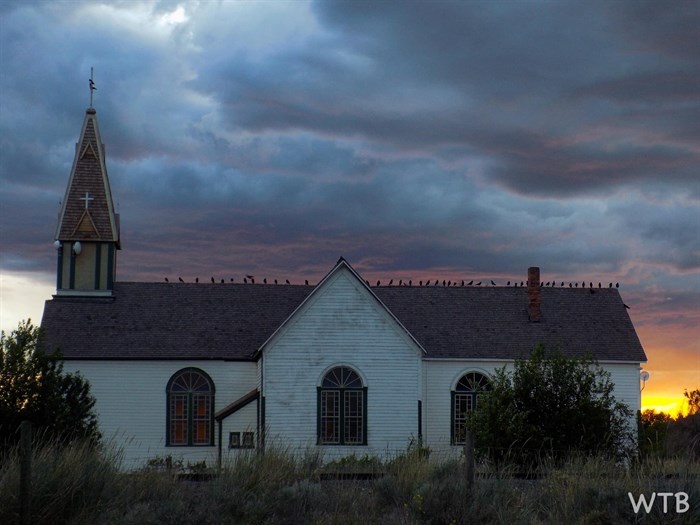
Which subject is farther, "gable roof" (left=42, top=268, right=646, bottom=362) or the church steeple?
the church steeple

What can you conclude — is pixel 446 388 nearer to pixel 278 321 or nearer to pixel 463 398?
pixel 463 398

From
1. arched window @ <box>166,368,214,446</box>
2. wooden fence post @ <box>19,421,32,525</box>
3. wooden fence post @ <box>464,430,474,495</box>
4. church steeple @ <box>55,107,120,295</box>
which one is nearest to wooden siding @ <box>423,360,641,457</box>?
arched window @ <box>166,368,214,446</box>

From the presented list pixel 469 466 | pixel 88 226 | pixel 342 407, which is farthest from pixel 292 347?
pixel 469 466

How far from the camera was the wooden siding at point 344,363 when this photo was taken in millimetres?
33812

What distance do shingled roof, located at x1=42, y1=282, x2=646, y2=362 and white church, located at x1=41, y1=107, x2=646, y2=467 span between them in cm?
7

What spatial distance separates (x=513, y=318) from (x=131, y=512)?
26.1 m

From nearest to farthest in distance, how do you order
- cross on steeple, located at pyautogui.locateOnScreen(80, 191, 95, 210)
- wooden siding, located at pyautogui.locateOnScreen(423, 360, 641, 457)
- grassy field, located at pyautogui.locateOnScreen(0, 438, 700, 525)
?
grassy field, located at pyautogui.locateOnScreen(0, 438, 700, 525)
wooden siding, located at pyautogui.locateOnScreen(423, 360, 641, 457)
cross on steeple, located at pyautogui.locateOnScreen(80, 191, 95, 210)

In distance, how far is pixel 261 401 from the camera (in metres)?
33.8

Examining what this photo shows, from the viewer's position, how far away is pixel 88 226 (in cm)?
4194

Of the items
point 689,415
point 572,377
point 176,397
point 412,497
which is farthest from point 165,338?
point 689,415

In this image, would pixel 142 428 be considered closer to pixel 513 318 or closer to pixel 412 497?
pixel 513 318

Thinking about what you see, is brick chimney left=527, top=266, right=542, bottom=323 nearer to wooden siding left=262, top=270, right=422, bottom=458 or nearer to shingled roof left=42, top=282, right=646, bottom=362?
shingled roof left=42, top=282, right=646, bottom=362

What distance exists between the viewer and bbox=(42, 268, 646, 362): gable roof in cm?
3691

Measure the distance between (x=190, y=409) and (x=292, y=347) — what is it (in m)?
5.29
